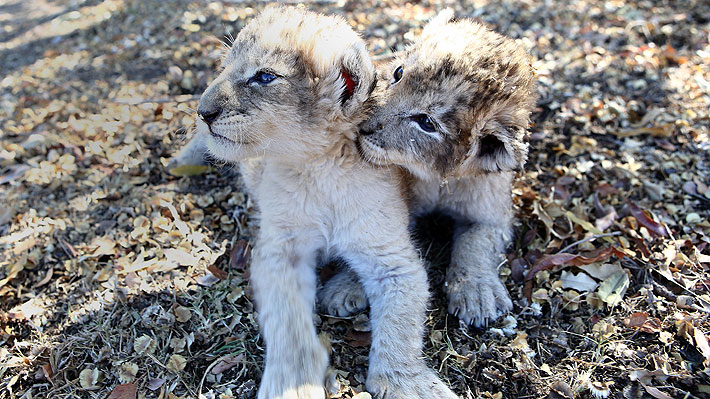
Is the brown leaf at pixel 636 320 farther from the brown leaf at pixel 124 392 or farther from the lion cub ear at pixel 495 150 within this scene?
the brown leaf at pixel 124 392

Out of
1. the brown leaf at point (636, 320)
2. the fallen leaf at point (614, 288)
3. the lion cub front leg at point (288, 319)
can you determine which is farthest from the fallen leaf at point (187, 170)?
the brown leaf at point (636, 320)

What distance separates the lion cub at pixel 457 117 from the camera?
11.9 ft

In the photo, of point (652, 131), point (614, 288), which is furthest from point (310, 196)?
point (652, 131)

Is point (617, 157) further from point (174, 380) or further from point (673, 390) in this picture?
point (174, 380)

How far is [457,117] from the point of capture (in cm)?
362

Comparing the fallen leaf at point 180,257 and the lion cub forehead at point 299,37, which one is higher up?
the lion cub forehead at point 299,37

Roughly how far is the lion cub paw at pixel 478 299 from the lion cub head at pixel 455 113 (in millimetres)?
851

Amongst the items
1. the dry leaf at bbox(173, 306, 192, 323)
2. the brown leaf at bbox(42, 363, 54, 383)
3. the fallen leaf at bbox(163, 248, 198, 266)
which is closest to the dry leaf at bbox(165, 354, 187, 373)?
the dry leaf at bbox(173, 306, 192, 323)

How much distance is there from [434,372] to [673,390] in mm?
1442

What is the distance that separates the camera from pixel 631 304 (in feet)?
12.9

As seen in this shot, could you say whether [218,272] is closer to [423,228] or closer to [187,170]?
[187,170]

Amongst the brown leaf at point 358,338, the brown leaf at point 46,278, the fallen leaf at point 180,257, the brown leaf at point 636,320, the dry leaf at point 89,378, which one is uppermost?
the brown leaf at point 636,320

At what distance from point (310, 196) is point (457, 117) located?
3.66 ft

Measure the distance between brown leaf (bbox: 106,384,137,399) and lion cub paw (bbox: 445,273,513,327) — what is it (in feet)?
7.18
